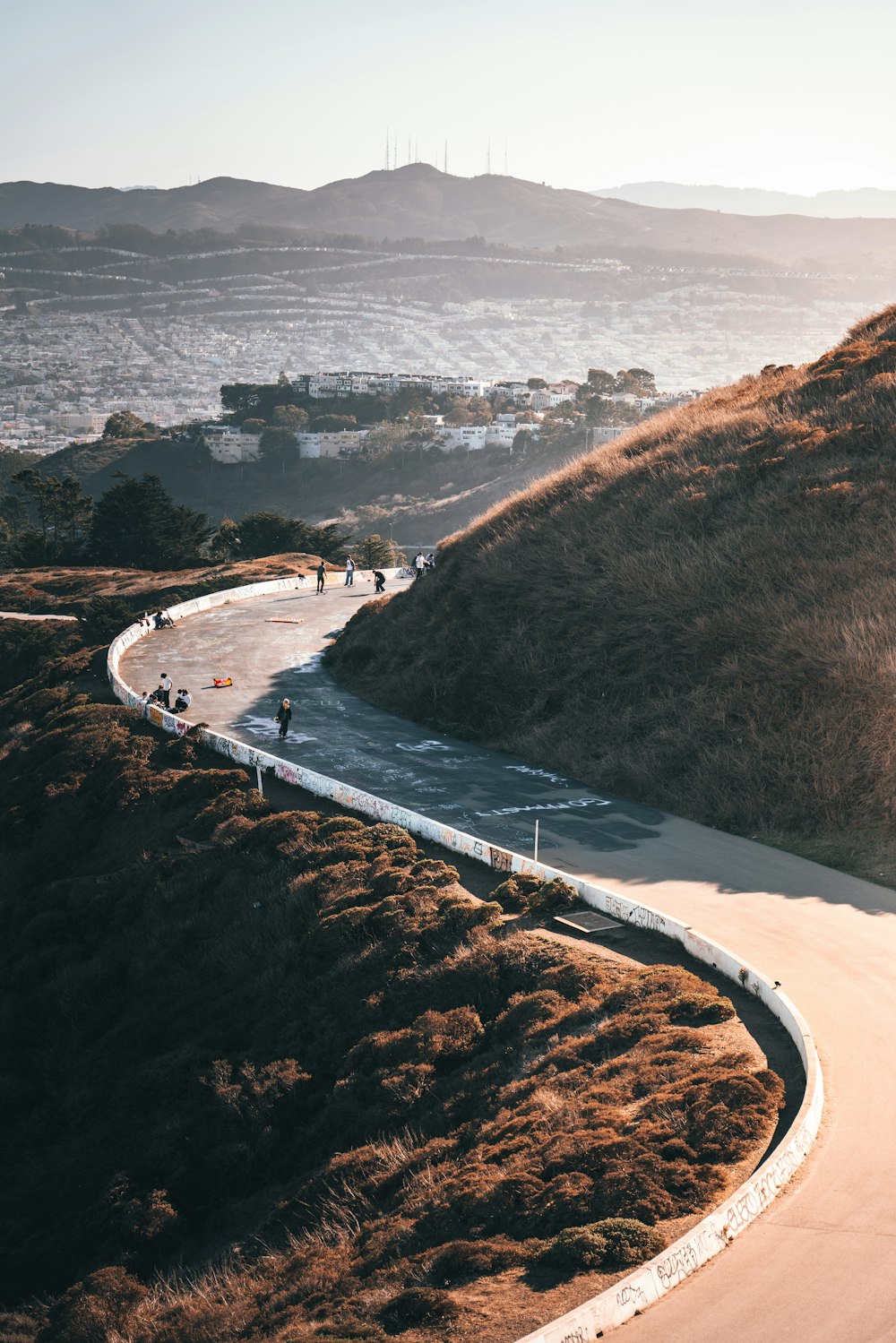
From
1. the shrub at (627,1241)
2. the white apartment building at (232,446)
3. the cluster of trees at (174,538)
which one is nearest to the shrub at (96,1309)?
the shrub at (627,1241)

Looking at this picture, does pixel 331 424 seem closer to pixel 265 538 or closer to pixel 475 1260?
pixel 265 538

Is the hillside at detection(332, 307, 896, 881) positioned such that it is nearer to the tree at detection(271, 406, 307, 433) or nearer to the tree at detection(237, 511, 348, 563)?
the tree at detection(237, 511, 348, 563)

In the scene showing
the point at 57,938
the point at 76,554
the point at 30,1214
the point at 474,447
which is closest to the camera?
the point at 30,1214

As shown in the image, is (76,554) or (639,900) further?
(76,554)

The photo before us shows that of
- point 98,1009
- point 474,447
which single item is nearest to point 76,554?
point 98,1009

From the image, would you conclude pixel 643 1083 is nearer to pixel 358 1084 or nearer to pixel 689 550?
pixel 358 1084

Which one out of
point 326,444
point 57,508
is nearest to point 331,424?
point 326,444

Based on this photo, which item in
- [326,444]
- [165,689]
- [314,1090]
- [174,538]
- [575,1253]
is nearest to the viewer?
[575,1253]
